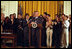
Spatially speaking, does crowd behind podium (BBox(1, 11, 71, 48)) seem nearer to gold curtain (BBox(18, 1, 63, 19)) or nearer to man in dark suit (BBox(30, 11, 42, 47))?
man in dark suit (BBox(30, 11, 42, 47))

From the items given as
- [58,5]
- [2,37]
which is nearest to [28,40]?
[2,37]

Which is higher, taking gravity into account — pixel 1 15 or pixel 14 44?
pixel 1 15

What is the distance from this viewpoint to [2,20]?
1244 cm

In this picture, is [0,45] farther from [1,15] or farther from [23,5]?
[23,5]

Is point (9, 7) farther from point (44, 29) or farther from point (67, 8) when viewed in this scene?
point (67, 8)

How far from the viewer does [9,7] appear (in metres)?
12.5

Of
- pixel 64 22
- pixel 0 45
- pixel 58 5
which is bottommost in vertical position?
pixel 0 45

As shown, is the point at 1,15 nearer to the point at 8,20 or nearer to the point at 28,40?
the point at 8,20

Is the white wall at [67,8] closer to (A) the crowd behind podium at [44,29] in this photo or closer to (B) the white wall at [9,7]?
(A) the crowd behind podium at [44,29]

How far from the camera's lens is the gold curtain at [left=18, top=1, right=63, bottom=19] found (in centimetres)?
1255

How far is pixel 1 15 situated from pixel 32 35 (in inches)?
74.5

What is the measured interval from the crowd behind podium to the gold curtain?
11.7 inches

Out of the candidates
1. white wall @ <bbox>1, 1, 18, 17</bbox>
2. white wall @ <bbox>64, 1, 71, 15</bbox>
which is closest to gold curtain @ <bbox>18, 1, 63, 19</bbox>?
white wall @ <bbox>64, 1, 71, 15</bbox>

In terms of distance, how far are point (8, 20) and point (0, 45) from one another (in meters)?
1.32
